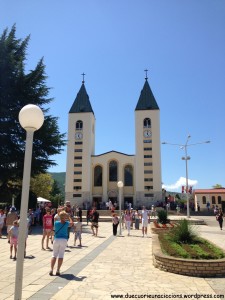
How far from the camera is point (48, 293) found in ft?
18.4

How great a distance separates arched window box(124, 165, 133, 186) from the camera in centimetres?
5712

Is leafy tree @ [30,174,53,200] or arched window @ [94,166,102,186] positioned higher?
arched window @ [94,166,102,186]

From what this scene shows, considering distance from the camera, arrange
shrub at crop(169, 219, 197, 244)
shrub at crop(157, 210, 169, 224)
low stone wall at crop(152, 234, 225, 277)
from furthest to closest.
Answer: shrub at crop(157, 210, 169, 224)
shrub at crop(169, 219, 197, 244)
low stone wall at crop(152, 234, 225, 277)

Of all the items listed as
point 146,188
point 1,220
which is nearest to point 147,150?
point 146,188

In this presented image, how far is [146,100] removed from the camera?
6038cm

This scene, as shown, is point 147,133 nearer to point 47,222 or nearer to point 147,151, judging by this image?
point 147,151

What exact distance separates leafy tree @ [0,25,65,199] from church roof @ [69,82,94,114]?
36.3 m

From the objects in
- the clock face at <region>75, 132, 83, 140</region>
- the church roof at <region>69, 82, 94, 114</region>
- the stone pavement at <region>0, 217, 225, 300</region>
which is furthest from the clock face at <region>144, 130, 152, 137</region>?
the stone pavement at <region>0, 217, 225, 300</region>

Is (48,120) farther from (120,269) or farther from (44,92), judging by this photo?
(120,269)

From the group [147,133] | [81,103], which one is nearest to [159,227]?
[147,133]

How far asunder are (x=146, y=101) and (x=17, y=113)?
134 feet

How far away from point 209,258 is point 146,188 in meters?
47.0

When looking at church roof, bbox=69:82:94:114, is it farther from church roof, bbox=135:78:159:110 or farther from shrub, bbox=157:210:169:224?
shrub, bbox=157:210:169:224

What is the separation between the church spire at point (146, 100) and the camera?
5909cm
